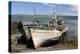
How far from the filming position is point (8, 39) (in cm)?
162

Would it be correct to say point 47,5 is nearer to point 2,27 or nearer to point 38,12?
point 38,12

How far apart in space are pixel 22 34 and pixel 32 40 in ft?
0.38

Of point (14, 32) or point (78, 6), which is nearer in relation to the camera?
point (14, 32)

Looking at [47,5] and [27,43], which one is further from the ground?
[47,5]

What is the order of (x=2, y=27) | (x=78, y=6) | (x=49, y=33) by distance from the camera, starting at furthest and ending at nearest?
(x=78, y=6) < (x=49, y=33) < (x=2, y=27)

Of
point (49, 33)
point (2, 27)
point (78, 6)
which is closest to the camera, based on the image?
point (2, 27)

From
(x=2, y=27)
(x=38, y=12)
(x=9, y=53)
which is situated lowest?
(x=9, y=53)

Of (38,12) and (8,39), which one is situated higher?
(38,12)

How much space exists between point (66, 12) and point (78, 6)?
0.17 m

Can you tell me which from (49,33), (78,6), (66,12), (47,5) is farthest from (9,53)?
(78,6)

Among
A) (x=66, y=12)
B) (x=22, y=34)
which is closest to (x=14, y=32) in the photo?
(x=22, y=34)

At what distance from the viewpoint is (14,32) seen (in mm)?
1617

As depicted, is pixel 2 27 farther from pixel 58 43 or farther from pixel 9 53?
pixel 58 43

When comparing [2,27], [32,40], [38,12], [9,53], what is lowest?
[9,53]
